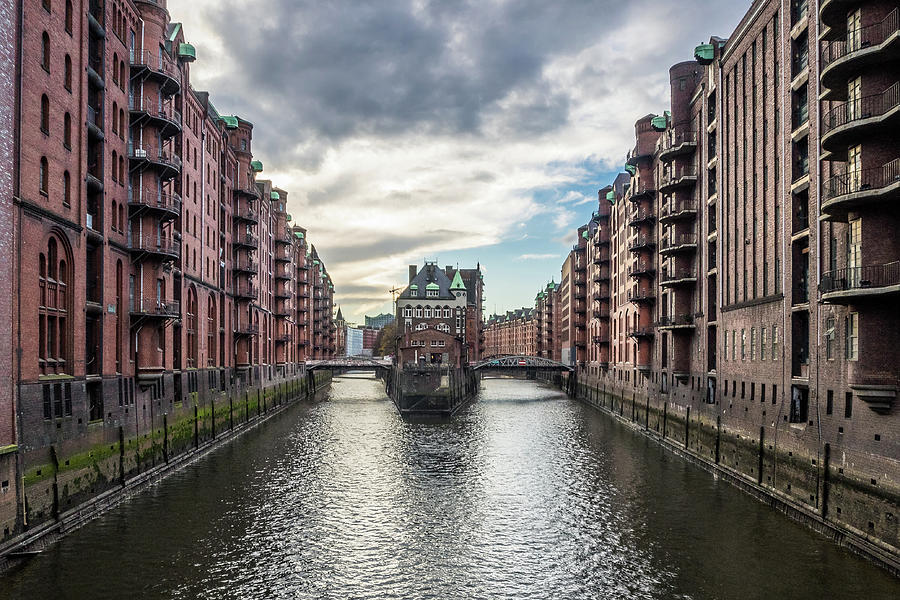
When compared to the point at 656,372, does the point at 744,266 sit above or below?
above

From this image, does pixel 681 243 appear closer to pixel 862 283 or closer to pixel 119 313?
pixel 862 283

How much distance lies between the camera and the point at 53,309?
87.4 ft

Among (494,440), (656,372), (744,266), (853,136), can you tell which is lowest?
(494,440)

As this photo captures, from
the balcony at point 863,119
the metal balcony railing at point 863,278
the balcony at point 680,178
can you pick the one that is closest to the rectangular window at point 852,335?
the metal balcony railing at point 863,278

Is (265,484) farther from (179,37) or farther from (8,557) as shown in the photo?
(179,37)

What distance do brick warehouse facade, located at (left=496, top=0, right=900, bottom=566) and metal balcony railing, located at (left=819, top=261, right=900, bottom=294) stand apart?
0.05 metres

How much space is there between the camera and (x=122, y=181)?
Answer: 34688 millimetres

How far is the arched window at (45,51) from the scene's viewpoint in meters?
25.1

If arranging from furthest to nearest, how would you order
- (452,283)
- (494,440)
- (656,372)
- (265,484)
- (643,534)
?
(452,283) < (656,372) < (494,440) < (265,484) < (643,534)

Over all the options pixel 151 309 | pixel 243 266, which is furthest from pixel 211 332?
pixel 151 309

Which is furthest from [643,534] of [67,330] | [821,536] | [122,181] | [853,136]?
[122,181]

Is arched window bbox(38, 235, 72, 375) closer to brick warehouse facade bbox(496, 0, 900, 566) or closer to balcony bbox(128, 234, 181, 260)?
balcony bbox(128, 234, 181, 260)

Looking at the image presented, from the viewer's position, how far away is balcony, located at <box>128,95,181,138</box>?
35688 millimetres

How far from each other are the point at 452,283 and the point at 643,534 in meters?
90.6
